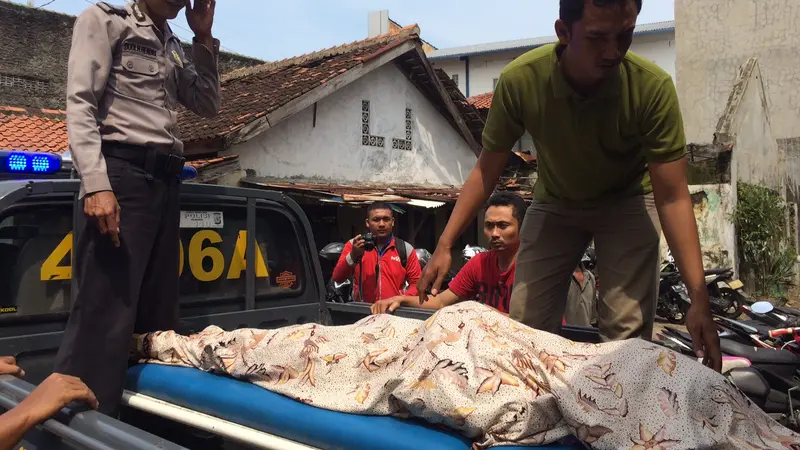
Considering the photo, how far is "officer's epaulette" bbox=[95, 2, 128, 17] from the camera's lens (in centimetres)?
212

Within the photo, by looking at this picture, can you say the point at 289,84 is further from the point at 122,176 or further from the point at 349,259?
Answer: the point at 122,176

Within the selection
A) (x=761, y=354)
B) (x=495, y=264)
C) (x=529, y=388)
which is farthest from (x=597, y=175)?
(x=761, y=354)

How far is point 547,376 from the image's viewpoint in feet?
4.83

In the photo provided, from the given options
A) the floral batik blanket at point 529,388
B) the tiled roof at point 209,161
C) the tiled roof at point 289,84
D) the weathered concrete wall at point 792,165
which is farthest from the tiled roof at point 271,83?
the weathered concrete wall at point 792,165

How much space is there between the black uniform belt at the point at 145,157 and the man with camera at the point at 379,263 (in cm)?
280

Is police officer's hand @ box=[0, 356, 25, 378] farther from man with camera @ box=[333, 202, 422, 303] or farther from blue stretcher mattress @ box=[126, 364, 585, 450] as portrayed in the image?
man with camera @ box=[333, 202, 422, 303]

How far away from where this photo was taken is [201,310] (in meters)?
2.71

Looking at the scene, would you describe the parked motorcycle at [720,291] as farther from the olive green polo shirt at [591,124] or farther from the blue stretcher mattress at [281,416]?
the blue stretcher mattress at [281,416]

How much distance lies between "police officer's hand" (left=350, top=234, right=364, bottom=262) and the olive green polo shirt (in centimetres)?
264

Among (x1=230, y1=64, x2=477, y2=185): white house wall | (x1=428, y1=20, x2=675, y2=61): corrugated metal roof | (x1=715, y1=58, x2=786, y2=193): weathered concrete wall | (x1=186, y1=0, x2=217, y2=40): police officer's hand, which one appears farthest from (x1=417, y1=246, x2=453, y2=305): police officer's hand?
(x1=428, y1=20, x2=675, y2=61): corrugated metal roof

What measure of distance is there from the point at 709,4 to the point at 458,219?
619 inches

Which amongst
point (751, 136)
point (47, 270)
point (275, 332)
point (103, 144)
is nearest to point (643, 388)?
point (275, 332)

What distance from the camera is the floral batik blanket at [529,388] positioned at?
1.35 m

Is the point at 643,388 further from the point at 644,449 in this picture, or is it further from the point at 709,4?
the point at 709,4
